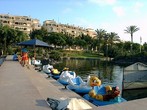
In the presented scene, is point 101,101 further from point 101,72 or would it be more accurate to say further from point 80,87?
point 101,72

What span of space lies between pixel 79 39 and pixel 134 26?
25.2 metres

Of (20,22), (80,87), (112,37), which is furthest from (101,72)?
(20,22)

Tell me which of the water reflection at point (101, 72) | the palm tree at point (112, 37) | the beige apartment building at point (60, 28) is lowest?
the water reflection at point (101, 72)

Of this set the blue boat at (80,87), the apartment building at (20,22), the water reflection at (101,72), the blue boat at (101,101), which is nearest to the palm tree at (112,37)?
the apartment building at (20,22)

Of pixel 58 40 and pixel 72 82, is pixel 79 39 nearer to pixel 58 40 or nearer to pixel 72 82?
pixel 58 40

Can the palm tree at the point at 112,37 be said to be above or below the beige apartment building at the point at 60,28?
below

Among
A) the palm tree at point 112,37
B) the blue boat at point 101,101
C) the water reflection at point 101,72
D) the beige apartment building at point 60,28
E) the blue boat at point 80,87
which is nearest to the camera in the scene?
the blue boat at point 101,101

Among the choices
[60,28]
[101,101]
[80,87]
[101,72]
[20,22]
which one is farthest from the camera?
[60,28]

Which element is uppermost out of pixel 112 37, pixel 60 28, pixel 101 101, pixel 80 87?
pixel 60 28

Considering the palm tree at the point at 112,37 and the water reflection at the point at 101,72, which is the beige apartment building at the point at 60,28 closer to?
the palm tree at the point at 112,37

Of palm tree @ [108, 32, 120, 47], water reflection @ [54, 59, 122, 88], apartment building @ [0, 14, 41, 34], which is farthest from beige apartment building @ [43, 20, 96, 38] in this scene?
water reflection @ [54, 59, 122, 88]

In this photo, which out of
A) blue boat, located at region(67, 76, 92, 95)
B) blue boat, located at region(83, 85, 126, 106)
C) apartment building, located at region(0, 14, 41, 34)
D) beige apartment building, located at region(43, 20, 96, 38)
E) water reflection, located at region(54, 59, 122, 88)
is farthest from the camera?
beige apartment building, located at region(43, 20, 96, 38)

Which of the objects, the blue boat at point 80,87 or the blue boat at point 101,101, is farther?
the blue boat at point 80,87

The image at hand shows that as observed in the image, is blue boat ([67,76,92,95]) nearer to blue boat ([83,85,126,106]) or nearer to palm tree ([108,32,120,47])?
blue boat ([83,85,126,106])
